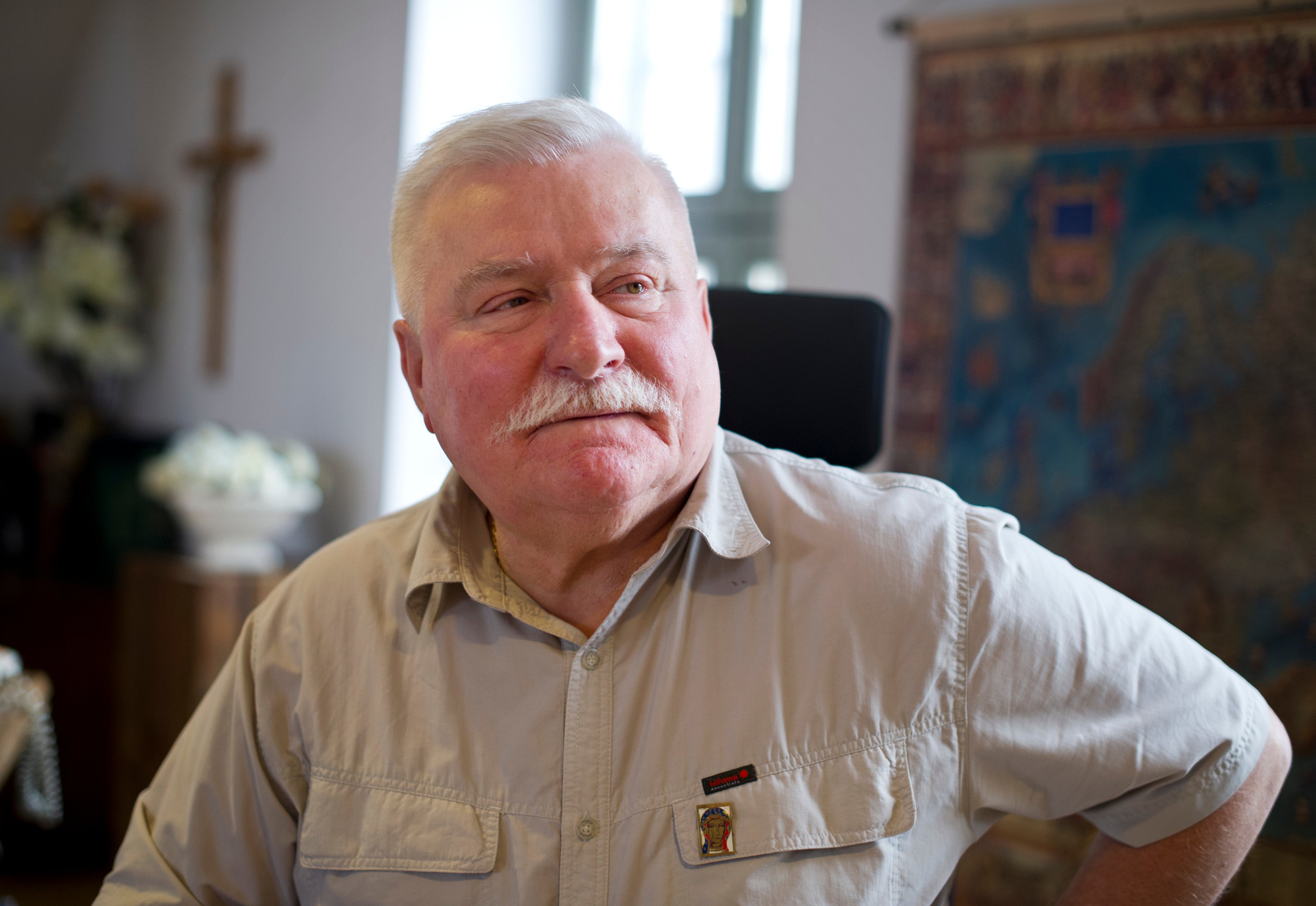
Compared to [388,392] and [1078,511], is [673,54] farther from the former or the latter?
[1078,511]

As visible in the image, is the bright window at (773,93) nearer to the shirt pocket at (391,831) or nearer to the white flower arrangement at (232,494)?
the white flower arrangement at (232,494)

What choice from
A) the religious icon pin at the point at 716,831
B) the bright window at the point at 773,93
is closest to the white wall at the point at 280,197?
the bright window at the point at 773,93

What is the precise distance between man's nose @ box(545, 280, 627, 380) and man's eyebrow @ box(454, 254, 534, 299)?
0.13ft

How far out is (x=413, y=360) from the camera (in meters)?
1.15

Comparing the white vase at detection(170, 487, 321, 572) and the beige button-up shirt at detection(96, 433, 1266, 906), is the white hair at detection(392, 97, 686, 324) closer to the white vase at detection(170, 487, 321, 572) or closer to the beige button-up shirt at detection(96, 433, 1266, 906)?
the beige button-up shirt at detection(96, 433, 1266, 906)

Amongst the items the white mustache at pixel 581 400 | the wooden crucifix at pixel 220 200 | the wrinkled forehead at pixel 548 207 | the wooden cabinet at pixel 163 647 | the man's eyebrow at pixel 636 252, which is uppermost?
the wooden crucifix at pixel 220 200

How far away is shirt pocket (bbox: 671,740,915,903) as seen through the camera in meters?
0.97

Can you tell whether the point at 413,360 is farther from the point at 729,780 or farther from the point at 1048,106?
the point at 1048,106

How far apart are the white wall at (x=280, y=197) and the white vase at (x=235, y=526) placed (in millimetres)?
355

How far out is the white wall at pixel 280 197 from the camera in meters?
3.27

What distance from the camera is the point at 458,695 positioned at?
1079 mm

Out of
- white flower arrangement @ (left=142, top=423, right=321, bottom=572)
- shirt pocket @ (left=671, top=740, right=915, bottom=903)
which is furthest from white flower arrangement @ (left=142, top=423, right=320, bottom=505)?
shirt pocket @ (left=671, top=740, right=915, bottom=903)

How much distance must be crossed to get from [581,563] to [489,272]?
12.6 inches

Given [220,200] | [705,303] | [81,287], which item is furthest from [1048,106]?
[81,287]
